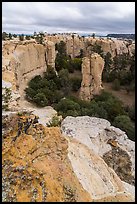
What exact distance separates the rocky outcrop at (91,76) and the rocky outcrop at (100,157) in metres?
13.2

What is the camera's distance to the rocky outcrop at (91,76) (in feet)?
83.5

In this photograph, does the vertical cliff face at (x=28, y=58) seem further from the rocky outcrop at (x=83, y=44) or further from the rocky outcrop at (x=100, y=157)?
the rocky outcrop at (x=83, y=44)

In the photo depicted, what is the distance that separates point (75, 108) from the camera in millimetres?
19469

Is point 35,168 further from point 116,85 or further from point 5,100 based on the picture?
point 116,85

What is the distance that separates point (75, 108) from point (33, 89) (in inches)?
190

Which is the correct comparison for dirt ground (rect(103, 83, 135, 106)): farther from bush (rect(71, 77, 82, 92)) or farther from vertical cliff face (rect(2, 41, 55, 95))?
vertical cliff face (rect(2, 41, 55, 95))

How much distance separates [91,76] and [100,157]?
60.8ft

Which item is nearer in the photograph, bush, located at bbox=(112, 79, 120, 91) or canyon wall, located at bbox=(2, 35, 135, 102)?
canyon wall, located at bbox=(2, 35, 135, 102)

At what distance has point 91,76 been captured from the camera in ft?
84.7

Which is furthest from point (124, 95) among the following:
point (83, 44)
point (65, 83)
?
point (83, 44)

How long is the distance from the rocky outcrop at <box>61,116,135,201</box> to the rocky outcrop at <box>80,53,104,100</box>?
13.2 metres

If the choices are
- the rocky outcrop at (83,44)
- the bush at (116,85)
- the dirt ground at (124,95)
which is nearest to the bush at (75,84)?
the dirt ground at (124,95)

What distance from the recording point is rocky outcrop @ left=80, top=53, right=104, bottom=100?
25453 millimetres

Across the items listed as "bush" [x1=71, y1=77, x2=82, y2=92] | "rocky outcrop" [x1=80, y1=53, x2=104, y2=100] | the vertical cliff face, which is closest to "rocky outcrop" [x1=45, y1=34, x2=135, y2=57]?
the vertical cliff face
